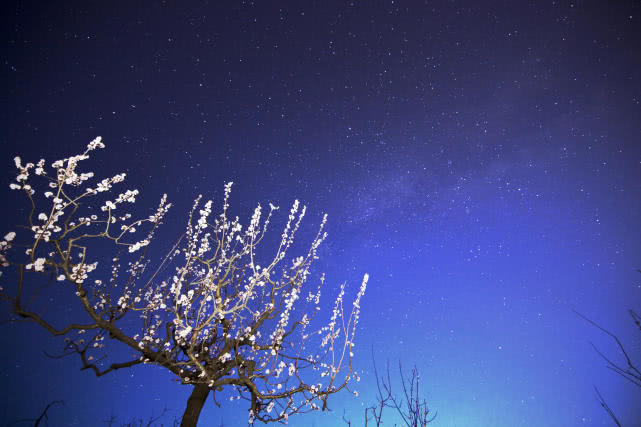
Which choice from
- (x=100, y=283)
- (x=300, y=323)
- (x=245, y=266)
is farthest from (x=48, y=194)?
(x=300, y=323)

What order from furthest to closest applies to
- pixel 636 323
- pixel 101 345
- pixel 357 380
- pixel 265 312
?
1. pixel 101 345
2. pixel 265 312
3. pixel 357 380
4. pixel 636 323

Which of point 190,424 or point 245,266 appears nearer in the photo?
point 190,424

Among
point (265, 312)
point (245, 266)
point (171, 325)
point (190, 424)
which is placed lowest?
point (190, 424)

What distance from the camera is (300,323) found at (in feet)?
24.6

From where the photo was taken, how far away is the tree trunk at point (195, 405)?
6.30 m

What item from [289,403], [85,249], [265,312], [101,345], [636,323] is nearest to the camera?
[636,323]

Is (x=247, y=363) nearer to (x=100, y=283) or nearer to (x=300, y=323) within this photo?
(x=300, y=323)

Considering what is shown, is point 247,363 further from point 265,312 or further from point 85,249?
point 85,249

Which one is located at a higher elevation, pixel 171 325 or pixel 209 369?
pixel 171 325

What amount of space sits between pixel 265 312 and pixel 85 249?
3.69 metres

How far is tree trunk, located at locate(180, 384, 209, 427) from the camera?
630cm

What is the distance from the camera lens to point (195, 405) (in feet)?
21.2

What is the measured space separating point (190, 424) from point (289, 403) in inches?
82.0

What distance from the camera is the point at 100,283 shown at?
695cm
